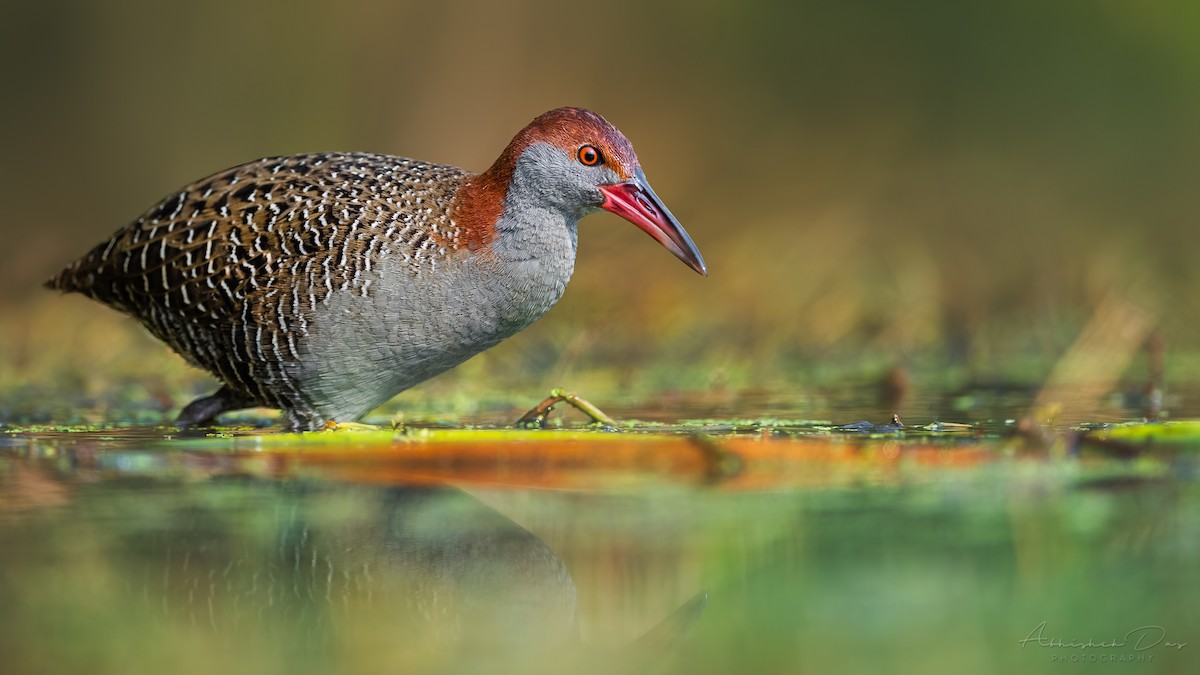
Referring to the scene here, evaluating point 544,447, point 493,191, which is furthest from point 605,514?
point 493,191

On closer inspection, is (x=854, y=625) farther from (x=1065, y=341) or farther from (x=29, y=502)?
(x=1065, y=341)

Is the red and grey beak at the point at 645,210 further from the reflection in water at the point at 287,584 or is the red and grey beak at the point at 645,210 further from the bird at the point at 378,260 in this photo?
the reflection in water at the point at 287,584

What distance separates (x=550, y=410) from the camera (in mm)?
6020

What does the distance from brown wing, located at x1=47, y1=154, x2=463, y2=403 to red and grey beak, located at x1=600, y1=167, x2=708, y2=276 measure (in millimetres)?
668

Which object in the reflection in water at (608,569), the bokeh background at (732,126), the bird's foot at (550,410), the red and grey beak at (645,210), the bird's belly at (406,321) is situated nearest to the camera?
the reflection in water at (608,569)

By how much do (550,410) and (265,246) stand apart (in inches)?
51.2

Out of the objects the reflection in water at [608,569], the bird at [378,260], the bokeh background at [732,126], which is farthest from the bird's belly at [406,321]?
the bokeh background at [732,126]

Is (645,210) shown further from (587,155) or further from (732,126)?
(732,126)

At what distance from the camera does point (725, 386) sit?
744 centimetres

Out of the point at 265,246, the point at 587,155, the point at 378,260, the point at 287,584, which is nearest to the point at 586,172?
the point at 587,155

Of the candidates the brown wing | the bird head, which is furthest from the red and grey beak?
the brown wing

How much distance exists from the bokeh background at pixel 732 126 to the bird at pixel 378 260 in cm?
294

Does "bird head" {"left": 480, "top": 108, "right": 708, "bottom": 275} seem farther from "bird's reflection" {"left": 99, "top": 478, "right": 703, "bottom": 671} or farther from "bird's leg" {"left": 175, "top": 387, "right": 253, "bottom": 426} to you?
"bird's reflection" {"left": 99, "top": 478, "right": 703, "bottom": 671}

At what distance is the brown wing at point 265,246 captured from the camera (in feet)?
19.2
